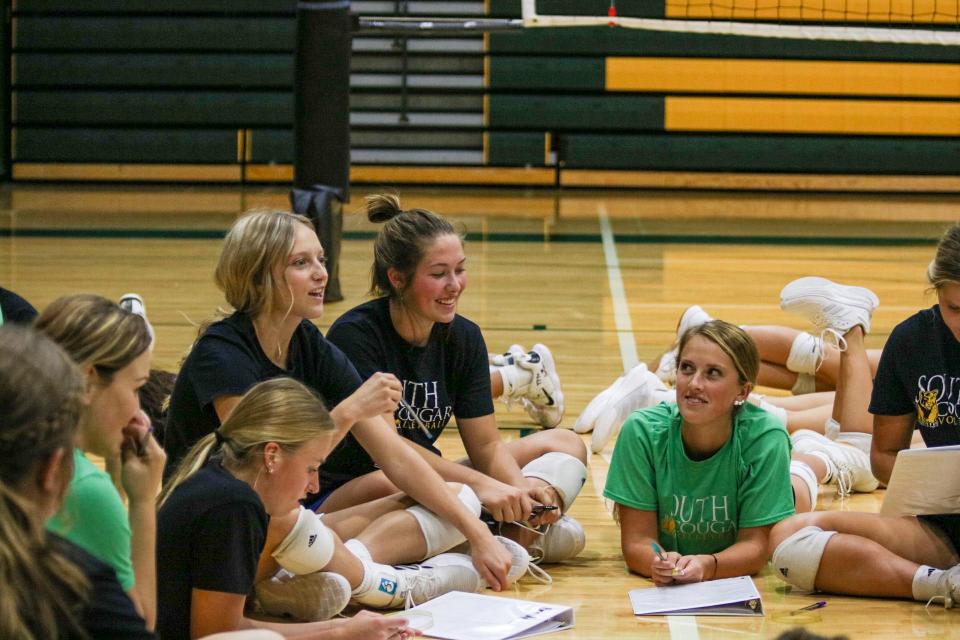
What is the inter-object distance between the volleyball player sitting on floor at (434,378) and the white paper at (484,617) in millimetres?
327

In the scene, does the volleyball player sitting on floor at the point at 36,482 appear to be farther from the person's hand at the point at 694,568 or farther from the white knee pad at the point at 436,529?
the person's hand at the point at 694,568

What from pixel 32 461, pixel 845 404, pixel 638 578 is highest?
pixel 32 461

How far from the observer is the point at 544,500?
3.14 metres

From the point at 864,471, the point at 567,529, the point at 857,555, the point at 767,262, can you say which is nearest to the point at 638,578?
the point at 567,529

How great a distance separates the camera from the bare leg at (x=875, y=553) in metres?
2.85

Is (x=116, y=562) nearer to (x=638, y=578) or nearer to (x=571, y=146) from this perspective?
(x=638, y=578)

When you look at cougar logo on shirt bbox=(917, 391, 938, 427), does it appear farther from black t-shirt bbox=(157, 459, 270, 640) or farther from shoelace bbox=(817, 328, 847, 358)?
black t-shirt bbox=(157, 459, 270, 640)

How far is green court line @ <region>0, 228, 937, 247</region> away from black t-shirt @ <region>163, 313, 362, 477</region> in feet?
18.8

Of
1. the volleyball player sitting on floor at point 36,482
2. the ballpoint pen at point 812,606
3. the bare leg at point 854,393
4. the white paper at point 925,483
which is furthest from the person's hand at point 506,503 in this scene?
the volleyball player sitting on floor at point 36,482

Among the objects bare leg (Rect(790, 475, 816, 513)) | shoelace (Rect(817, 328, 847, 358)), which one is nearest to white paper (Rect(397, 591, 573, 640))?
bare leg (Rect(790, 475, 816, 513))

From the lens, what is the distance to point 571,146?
11820mm

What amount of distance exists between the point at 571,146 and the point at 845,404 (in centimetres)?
810

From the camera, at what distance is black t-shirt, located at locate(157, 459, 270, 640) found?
2.15 meters

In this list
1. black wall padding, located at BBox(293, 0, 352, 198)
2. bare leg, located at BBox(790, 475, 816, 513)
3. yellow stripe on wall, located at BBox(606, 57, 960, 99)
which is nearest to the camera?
bare leg, located at BBox(790, 475, 816, 513)
